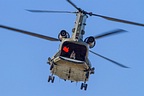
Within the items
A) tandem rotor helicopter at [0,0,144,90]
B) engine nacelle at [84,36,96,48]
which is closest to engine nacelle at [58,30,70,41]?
tandem rotor helicopter at [0,0,144,90]

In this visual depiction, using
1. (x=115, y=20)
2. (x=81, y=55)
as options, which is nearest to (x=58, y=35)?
(x=81, y=55)

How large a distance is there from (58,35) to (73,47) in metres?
2.53

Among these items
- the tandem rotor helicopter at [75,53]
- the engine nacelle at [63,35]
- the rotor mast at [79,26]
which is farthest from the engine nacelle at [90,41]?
the engine nacelle at [63,35]

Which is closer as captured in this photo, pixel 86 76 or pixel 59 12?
pixel 59 12

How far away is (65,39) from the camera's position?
32844 millimetres

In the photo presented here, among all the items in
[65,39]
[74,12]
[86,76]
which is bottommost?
[86,76]

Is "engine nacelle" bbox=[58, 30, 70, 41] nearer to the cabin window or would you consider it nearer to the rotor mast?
the rotor mast

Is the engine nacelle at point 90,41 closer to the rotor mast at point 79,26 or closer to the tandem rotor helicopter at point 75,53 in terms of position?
the tandem rotor helicopter at point 75,53

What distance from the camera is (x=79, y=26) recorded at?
33875mm

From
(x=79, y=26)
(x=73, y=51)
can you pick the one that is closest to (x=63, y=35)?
(x=79, y=26)

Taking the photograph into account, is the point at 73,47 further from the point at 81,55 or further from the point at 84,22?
the point at 84,22

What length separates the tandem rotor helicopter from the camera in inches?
1261

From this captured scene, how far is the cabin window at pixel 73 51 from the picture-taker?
105ft

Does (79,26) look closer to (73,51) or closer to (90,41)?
(90,41)
